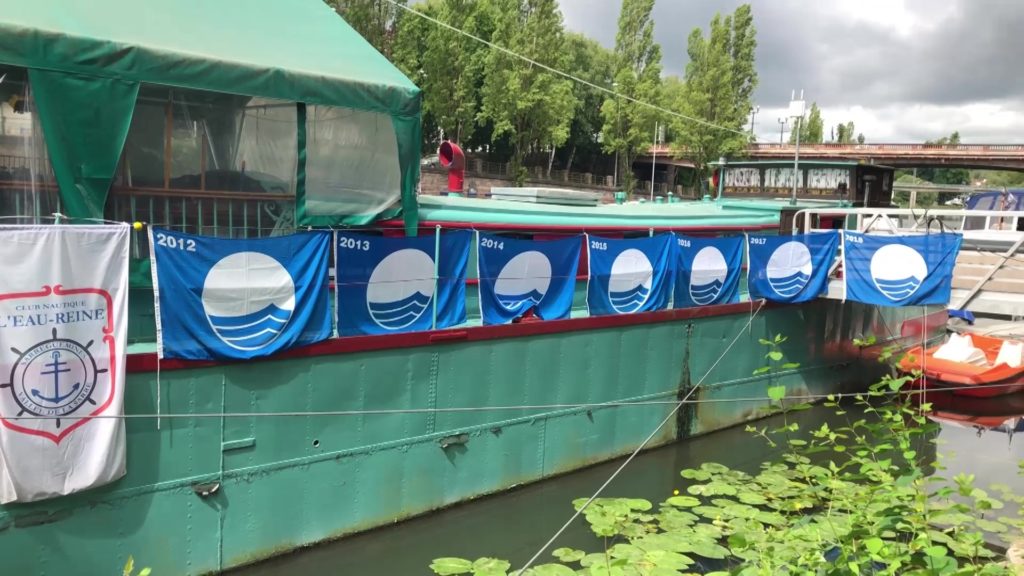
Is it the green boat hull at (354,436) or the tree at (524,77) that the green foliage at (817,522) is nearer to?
the green boat hull at (354,436)

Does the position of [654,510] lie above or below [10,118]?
below

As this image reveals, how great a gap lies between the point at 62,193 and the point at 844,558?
22.2 feet

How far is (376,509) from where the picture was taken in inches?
334

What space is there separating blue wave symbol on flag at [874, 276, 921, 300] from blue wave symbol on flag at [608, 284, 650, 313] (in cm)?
466

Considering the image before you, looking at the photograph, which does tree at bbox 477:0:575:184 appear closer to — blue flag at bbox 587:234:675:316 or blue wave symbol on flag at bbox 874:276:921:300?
blue wave symbol on flag at bbox 874:276:921:300

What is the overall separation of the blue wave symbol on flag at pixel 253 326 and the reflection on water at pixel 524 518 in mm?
2430

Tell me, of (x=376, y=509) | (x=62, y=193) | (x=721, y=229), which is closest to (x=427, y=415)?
(x=376, y=509)

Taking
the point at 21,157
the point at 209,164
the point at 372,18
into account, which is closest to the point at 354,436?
the point at 209,164

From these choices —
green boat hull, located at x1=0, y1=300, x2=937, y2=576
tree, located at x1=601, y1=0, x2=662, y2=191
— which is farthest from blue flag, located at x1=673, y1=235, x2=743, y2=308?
tree, located at x1=601, y1=0, x2=662, y2=191

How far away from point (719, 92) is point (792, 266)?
3867cm

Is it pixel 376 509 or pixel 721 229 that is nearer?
pixel 376 509

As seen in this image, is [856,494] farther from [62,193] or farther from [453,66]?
[453,66]

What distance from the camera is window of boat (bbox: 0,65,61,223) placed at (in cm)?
604

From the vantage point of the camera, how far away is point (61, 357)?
6.03 metres
